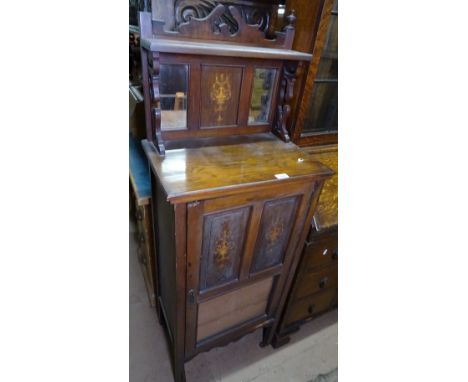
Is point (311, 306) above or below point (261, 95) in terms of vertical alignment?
below

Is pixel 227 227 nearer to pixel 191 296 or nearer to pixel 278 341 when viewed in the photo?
pixel 191 296

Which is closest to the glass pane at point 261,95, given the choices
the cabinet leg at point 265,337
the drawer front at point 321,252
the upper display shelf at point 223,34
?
the upper display shelf at point 223,34

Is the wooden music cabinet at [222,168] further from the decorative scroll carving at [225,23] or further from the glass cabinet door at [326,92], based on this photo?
the glass cabinet door at [326,92]

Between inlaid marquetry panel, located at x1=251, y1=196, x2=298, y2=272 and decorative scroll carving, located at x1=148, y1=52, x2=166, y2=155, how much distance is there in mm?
473

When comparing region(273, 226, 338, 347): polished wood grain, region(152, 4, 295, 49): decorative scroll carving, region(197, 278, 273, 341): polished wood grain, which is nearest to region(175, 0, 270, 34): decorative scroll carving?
region(152, 4, 295, 49): decorative scroll carving

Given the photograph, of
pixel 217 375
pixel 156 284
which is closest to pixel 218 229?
pixel 156 284

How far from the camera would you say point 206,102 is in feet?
3.81

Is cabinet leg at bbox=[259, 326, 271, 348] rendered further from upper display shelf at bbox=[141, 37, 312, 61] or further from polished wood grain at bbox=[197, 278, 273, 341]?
upper display shelf at bbox=[141, 37, 312, 61]

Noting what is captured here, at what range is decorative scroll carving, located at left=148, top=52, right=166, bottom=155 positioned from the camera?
941mm

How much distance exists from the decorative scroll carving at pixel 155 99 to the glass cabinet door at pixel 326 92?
74 cm

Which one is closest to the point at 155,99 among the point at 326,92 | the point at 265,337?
the point at 326,92

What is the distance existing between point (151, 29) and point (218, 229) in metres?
0.74

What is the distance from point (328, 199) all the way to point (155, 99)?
93 centimetres

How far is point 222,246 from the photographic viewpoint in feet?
3.48
